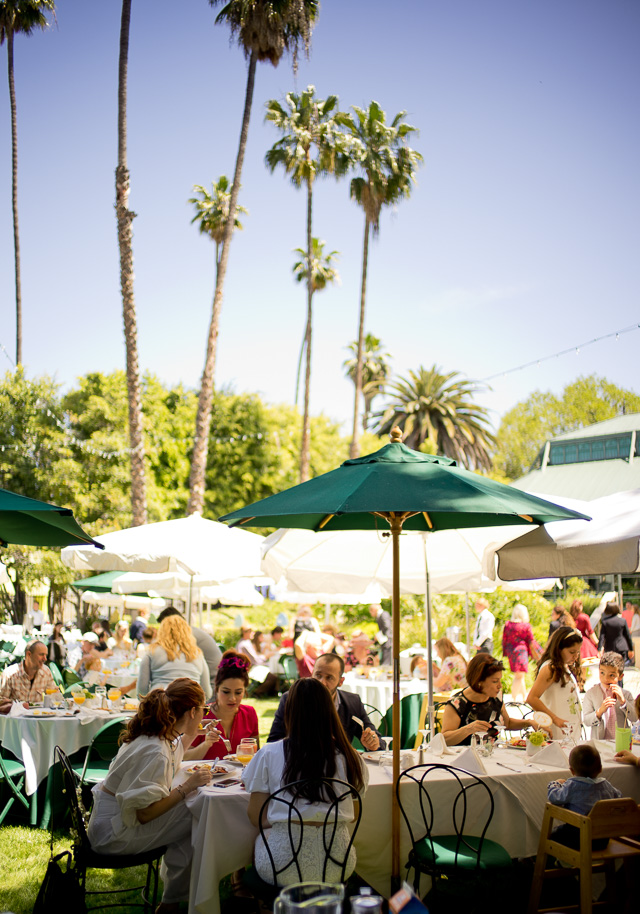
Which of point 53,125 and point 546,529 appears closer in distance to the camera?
point 546,529

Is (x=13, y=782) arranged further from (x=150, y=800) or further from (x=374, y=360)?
(x=374, y=360)

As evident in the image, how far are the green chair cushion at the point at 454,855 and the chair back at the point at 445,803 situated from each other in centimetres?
2

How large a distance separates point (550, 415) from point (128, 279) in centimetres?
3780

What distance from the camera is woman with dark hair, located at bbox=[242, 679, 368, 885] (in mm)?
3750

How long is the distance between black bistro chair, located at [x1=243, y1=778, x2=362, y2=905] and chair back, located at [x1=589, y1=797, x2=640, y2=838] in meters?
1.36

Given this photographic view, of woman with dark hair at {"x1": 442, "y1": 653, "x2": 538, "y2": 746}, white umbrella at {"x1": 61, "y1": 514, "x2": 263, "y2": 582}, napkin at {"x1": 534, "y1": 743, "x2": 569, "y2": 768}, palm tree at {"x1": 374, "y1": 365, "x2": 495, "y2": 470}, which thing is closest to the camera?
napkin at {"x1": 534, "y1": 743, "x2": 569, "y2": 768}

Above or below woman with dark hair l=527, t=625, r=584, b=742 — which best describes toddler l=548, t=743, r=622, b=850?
below

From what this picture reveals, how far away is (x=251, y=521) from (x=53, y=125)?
21.8m

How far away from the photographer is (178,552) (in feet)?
27.0

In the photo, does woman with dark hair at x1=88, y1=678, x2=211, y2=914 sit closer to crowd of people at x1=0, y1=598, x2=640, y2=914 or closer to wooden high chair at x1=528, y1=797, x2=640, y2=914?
crowd of people at x1=0, y1=598, x2=640, y2=914

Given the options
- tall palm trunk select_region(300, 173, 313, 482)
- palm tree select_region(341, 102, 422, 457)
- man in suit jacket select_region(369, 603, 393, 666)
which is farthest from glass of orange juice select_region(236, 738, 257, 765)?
palm tree select_region(341, 102, 422, 457)

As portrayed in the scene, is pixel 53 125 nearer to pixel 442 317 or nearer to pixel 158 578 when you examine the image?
pixel 442 317

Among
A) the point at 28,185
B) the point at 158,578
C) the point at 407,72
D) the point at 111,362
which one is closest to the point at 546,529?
the point at 158,578

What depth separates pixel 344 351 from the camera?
54531 millimetres
